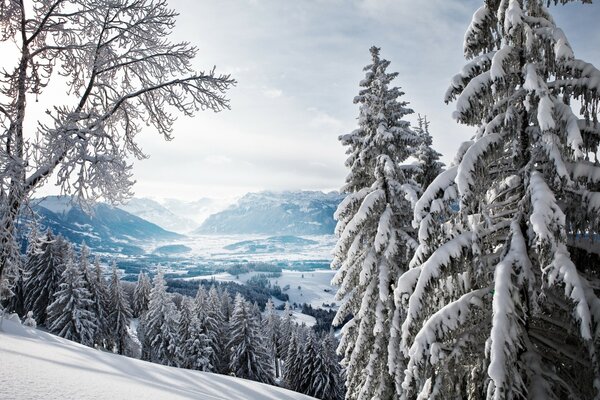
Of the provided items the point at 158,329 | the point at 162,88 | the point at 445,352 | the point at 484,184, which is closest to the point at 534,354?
the point at 445,352

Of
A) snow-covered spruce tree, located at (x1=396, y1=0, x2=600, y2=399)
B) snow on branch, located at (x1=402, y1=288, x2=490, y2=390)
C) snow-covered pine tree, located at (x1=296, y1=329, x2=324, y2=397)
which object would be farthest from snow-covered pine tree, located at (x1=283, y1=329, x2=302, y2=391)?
snow on branch, located at (x1=402, y1=288, x2=490, y2=390)

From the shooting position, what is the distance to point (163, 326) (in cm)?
4166

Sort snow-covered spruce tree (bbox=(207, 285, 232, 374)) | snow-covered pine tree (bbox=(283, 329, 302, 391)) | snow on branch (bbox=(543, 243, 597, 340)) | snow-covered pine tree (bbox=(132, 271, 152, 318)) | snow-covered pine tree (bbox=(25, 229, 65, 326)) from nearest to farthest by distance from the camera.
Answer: snow on branch (bbox=(543, 243, 597, 340)), snow-covered pine tree (bbox=(25, 229, 65, 326)), snow-covered spruce tree (bbox=(207, 285, 232, 374)), snow-covered pine tree (bbox=(283, 329, 302, 391)), snow-covered pine tree (bbox=(132, 271, 152, 318))

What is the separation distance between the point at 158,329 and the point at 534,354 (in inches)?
1720

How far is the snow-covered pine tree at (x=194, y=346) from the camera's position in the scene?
134 ft

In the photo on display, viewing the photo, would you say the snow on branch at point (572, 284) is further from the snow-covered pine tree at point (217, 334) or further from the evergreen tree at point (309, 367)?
the snow-covered pine tree at point (217, 334)

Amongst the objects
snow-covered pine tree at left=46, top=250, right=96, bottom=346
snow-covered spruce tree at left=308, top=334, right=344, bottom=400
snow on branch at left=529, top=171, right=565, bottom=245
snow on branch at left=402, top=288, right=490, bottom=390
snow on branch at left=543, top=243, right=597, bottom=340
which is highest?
snow on branch at left=529, top=171, right=565, bottom=245

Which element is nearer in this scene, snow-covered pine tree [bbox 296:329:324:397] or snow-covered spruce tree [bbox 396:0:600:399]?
snow-covered spruce tree [bbox 396:0:600:399]

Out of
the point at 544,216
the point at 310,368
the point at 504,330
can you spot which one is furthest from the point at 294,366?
the point at 544,216

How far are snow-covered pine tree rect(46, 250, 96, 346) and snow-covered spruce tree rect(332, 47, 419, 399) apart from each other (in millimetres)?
31902

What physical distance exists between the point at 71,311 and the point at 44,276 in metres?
9.24

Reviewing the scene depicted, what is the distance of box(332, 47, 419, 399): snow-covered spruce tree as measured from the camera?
13914 millimetres

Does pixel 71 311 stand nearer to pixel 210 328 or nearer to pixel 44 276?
pixel 44 276

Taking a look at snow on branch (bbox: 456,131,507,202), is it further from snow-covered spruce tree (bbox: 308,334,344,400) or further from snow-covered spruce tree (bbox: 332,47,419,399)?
snow-covered spruce tree (bbox: 308,334,344,400)
